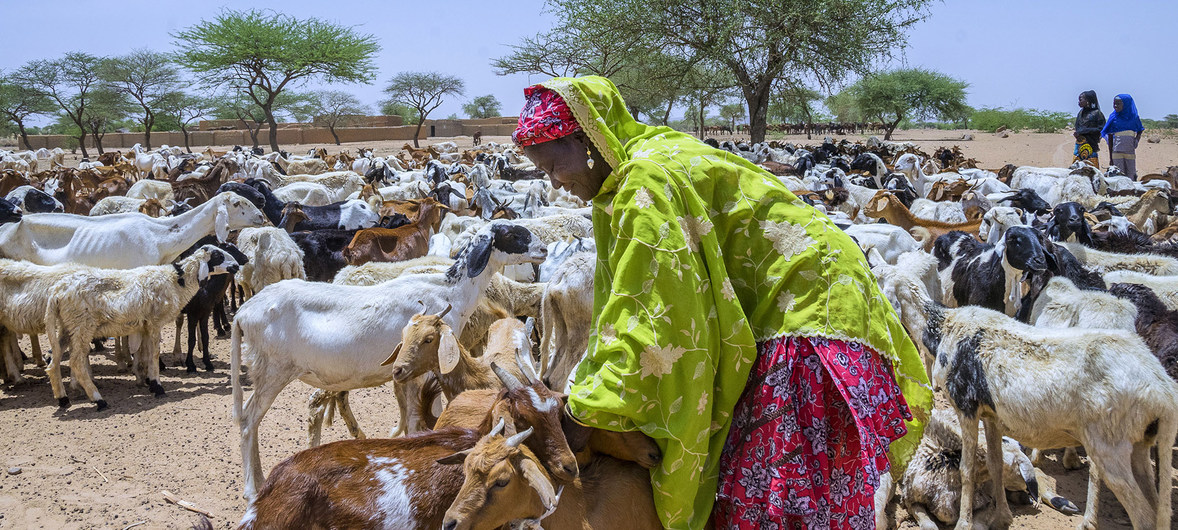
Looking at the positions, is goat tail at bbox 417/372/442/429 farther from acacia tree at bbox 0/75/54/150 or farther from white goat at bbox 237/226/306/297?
acacia tree at bbox 0/75/54/150

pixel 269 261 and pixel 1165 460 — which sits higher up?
pixel 269 261

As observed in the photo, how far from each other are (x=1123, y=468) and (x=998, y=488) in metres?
0.69

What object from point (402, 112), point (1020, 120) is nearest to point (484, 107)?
point (402, 112)

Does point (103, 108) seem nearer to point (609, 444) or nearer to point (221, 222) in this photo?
point (221, 222)

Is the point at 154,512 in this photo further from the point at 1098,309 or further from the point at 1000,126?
the point at 1000,126

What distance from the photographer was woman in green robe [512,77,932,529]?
194 centimetres

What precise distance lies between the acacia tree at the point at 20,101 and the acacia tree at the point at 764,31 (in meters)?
34.6

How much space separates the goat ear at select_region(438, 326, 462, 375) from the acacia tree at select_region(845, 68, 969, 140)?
48717 mm

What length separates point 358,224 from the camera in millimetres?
11781

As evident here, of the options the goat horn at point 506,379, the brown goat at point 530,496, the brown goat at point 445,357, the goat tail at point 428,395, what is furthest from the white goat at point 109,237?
the brown goat at point 530,496

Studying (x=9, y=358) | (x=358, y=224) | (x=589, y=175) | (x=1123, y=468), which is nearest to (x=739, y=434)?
(x=589, y=175)

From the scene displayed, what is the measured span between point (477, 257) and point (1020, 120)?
56.3 meters

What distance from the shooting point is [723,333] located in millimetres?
2047

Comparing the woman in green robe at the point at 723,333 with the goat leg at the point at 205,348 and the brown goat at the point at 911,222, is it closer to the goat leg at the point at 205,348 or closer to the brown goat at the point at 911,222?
the goat leg at the point at 205,348
